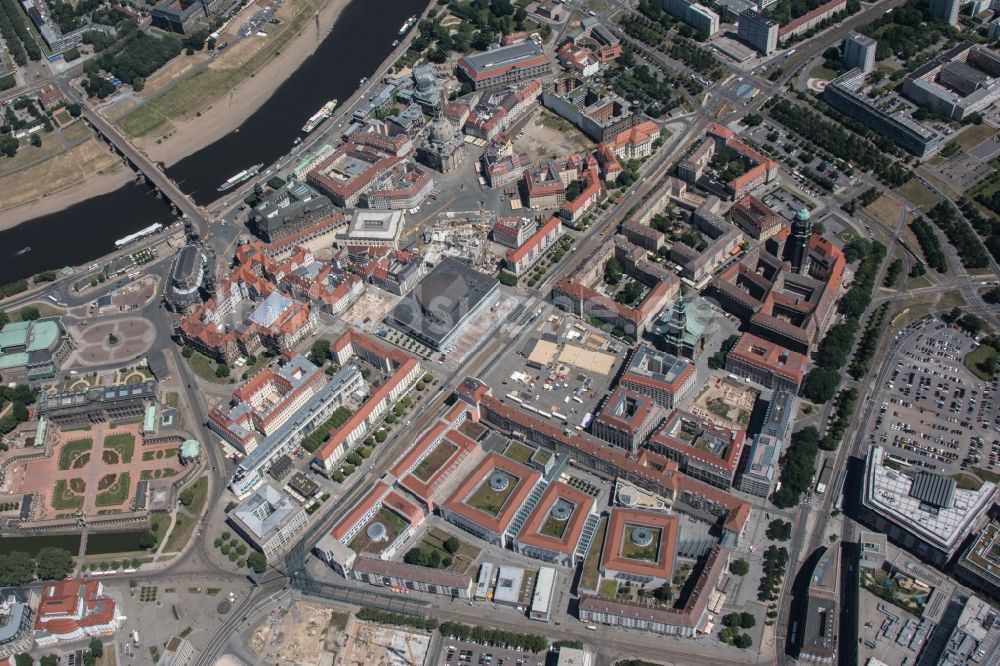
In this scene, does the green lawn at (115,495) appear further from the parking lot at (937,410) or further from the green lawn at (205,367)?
the parking lot at (937,410)

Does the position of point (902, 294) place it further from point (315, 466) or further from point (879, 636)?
point (315, 466)

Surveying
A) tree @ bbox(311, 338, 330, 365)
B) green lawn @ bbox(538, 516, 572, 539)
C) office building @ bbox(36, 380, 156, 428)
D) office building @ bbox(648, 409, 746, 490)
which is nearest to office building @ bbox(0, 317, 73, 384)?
office building @ bbox(36, 380, 156, 428)

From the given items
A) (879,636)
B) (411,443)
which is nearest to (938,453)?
(879,636)

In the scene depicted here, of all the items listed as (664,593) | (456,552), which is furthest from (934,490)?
(456,552)

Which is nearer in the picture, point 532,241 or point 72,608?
point 72,608

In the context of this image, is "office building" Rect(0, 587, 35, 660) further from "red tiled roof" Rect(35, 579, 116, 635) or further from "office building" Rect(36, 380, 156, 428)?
"office building" Rect(36, 380, 156, 428)

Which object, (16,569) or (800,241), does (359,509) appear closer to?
(16,569)

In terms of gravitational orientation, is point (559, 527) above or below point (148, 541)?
above
